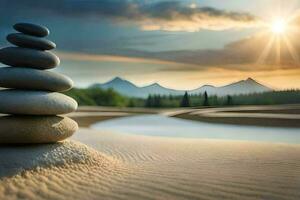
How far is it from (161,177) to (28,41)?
4.31 meters

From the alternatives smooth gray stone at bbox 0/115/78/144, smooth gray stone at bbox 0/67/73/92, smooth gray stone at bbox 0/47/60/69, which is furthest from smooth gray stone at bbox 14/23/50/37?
smooth gray stone at bbox 0/115/78/144

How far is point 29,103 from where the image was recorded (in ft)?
26.6

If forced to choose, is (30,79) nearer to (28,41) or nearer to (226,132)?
(28,41)

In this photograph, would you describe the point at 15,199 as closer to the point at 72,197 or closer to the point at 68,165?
the point at 72,197

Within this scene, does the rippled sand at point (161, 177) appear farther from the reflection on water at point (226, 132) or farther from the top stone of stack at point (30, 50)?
the reflection on water at point (226, 132)

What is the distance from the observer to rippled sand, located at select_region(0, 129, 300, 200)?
666 centimetres

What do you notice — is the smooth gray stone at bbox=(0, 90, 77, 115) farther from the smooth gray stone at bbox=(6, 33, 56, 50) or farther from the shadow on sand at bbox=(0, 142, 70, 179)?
the smooth gray stone at bbox=(6, 33, 56, 50)

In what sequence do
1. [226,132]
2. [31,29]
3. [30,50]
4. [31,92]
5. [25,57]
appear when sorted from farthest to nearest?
[226,132] < [31,29] < [30,50] < [25,57] < [31,92]

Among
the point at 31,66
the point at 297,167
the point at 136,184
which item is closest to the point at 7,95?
the point at 31,66

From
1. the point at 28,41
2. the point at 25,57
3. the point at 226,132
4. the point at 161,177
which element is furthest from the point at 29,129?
the point at 226,132

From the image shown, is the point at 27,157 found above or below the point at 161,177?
above

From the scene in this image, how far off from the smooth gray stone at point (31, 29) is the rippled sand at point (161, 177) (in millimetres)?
2733

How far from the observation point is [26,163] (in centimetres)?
771

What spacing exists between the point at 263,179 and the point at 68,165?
4.10m
